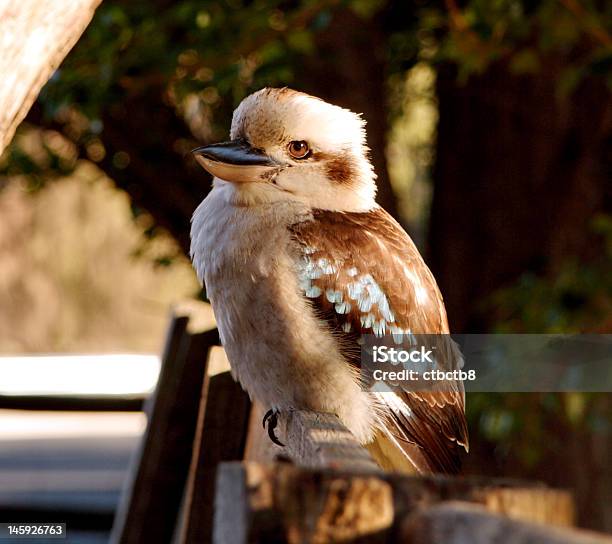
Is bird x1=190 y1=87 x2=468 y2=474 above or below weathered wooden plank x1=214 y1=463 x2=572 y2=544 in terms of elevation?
above

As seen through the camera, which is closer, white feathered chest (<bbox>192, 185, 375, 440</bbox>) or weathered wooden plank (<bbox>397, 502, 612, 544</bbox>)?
weathered wooden plank (<bbox>397, 502, 612, 544</bbox>)

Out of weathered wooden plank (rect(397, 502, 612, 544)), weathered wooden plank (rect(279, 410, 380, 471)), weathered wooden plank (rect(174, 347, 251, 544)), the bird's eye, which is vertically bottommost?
weathered wooden plank (rect(397, 502, 612, 544))

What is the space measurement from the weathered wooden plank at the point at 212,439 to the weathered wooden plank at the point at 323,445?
1.50ft

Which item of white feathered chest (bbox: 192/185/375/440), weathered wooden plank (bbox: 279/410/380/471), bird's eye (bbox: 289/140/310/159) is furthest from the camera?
bird's eye (bbox: 289/140/310/159)

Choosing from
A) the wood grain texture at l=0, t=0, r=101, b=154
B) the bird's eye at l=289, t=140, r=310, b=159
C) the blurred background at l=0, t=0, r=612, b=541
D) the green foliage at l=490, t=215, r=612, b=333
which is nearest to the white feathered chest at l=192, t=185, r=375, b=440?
the bird's eye at l=289, t=140, r=310, b=159

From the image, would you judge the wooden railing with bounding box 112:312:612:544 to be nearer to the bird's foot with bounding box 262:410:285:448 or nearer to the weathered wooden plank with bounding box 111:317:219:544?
the bird's foot with bounding box 262:410:285:448

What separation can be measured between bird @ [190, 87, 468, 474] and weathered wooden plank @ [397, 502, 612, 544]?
1.31 metres

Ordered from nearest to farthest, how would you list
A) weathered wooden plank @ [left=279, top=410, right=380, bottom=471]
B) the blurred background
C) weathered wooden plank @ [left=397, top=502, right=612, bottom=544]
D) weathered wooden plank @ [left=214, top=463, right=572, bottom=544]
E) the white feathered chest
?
weathered wooden plank @ [left=397, top=502, right=612, bottom=544] → weathered wooden plank @ [left=214, top=463, right=572, bottom=544] → weathered wooden plank @ [left=279, top=410, right=380, bottom=471] → the white feathered chest → the blurred background

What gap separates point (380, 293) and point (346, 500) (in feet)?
4.56

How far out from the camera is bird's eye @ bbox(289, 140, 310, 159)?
7.54 feet

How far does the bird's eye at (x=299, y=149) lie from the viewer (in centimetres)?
230

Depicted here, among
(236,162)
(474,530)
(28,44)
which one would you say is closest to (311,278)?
(236,162)

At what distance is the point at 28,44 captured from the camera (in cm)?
170

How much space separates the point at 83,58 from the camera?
3373 mm
